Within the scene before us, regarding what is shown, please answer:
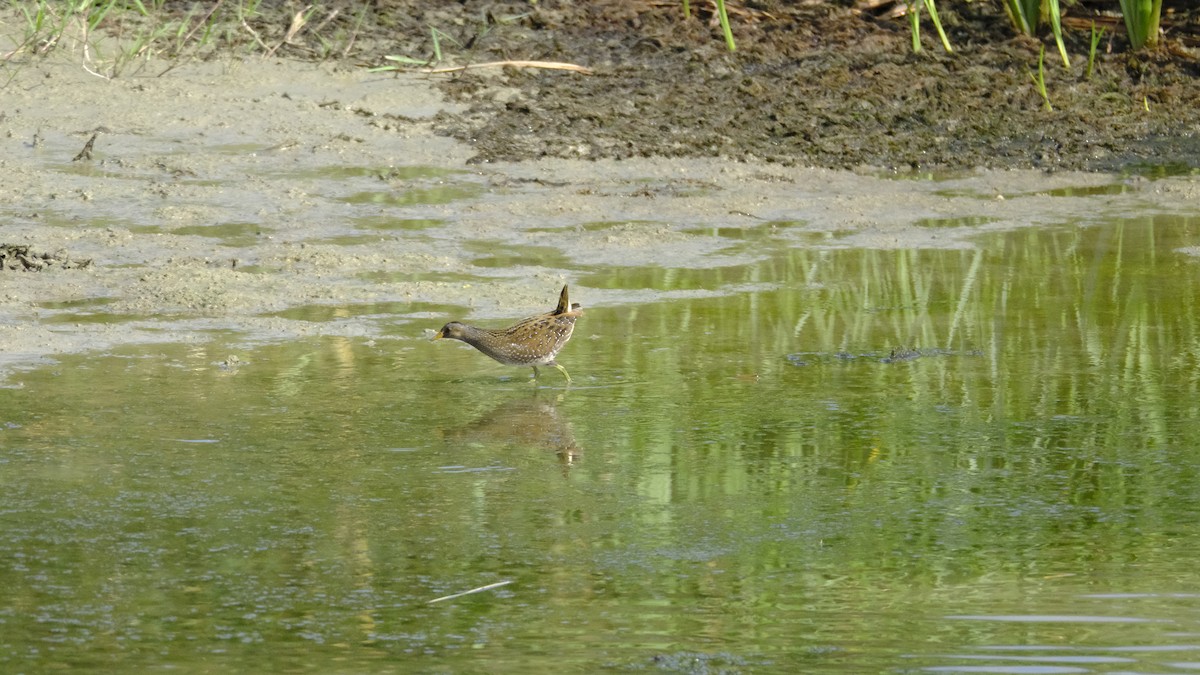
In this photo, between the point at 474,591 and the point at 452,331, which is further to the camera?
the point at 452,331

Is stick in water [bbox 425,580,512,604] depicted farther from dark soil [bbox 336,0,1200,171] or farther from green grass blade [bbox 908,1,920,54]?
green grass blade [bbox 908,1,920,54]

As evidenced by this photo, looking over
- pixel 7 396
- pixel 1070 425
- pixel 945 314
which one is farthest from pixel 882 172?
pixel 7 396

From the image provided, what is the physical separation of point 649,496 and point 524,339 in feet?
5.06

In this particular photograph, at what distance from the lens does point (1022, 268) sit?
8.24 metres

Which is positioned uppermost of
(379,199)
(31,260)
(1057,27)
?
(1057,27)

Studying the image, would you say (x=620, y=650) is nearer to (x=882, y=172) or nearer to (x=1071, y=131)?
(x=882, y=172)

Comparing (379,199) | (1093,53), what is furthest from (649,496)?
(1093,53)

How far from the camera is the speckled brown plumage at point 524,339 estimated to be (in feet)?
21.2

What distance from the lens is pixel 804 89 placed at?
11.7m

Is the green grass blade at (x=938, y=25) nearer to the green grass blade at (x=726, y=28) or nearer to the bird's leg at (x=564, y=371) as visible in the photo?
the green grass blade at (x=726, y=28)

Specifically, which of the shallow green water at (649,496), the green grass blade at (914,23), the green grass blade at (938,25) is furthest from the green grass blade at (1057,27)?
the shallow green water at (649,496)

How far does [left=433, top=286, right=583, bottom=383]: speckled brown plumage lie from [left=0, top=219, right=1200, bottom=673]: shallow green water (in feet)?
0.39

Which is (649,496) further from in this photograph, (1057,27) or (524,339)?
(1057,27)

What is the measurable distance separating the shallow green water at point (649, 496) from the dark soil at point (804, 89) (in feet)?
10.6
